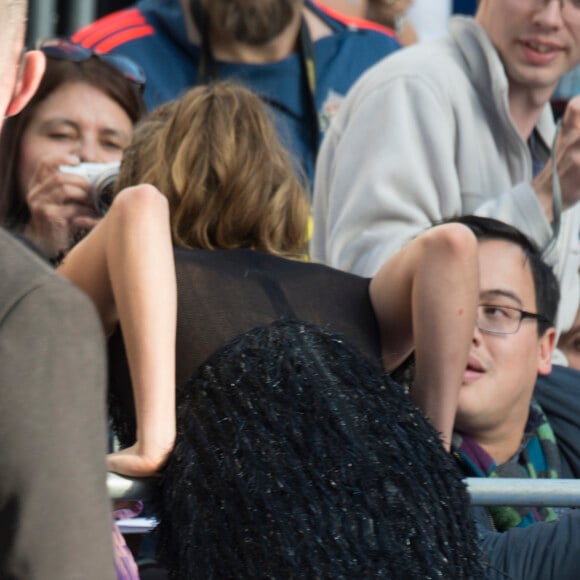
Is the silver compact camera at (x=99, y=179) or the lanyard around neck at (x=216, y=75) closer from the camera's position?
the silver compact camera at (x=99, y=179)

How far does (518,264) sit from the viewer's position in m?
2.92

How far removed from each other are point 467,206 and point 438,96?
269 mm

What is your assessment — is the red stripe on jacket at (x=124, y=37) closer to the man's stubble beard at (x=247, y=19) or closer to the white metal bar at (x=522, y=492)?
the man's stubble beard at (x=247, y=19)

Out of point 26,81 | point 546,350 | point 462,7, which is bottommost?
point 546,350

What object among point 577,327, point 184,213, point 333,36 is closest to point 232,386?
point 184,213

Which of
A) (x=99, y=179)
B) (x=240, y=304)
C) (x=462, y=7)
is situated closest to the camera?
(x=240, y=304)

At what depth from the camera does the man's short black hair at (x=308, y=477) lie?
1640mm

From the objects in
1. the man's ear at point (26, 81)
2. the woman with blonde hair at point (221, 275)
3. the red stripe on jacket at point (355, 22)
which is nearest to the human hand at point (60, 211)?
the woman with blonde hair at point (221, 275)

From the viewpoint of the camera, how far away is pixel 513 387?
2822mm

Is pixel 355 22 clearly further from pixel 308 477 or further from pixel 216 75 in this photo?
pixel 308 477

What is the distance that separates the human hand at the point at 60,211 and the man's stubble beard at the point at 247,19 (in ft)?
3.54

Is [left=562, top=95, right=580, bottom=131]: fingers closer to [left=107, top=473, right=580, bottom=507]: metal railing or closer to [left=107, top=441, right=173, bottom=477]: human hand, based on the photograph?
[left=107, top=473, right=580, bottom=507]: metal railing

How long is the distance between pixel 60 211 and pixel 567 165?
1140 mm

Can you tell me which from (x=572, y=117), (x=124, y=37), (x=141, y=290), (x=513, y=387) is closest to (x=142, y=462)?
(x=141, y=290)
